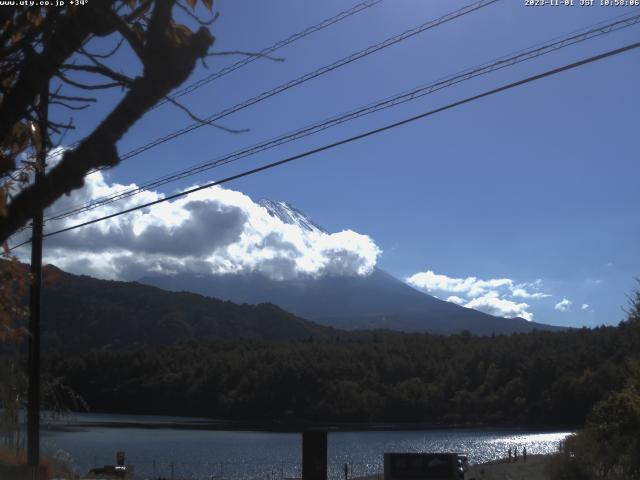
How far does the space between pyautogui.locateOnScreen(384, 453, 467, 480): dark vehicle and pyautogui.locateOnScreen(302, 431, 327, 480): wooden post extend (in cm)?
1161

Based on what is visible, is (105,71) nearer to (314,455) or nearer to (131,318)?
(314,455)

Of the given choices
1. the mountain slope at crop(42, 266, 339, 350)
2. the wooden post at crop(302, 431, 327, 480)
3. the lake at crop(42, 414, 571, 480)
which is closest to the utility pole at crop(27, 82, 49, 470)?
the wooden post at crop(302, 431, 327, 480)

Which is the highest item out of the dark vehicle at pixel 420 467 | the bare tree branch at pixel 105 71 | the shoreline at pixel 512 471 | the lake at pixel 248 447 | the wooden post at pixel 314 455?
the bare tree branch at pixel 105 71

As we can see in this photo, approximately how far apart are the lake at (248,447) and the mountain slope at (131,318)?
3258 cm

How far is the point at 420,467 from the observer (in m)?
20.7

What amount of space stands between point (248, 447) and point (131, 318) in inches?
3962

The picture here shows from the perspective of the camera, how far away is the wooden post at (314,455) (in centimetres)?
935

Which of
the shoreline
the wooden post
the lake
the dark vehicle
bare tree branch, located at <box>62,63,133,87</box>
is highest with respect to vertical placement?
bare tree branch, located at <box>62,63,133,87</box>

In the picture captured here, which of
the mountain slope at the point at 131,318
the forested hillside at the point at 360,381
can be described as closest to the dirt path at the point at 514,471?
the forested hillside at the point at 360,381

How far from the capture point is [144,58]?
445 centimetres

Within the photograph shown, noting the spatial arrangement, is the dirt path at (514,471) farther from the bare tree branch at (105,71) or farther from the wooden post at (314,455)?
the bare tree branch at (105,71)

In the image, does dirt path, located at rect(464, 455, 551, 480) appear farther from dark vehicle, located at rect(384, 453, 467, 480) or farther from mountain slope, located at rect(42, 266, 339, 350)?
mountain slope, located at rect(42, 266, 339, 350)

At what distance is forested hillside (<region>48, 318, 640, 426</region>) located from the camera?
98.8 meters

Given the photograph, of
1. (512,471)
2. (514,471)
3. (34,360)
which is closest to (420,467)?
(34,360)
